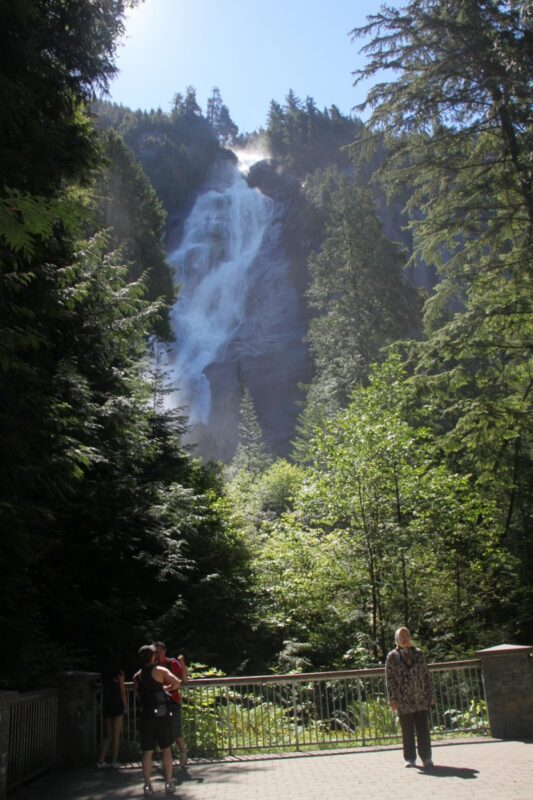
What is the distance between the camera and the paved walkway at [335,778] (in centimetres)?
644

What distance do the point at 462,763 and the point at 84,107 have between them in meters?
12.8

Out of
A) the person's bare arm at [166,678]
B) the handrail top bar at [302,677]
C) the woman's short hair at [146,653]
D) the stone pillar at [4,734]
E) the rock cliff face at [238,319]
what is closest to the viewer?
the stone pillar at [4,734]

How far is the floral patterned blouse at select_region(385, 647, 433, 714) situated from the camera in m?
7.76

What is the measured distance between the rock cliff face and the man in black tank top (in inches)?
1947

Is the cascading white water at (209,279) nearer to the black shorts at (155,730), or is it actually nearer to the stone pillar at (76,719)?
the stone pillar at (76,719)

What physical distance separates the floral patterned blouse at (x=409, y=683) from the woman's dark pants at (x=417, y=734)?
92mm

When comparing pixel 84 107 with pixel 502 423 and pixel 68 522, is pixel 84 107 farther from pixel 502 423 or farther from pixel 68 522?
pixel 502 423

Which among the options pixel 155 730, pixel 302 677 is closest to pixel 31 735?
pixel 155 730

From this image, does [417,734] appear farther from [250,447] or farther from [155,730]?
[250,447]

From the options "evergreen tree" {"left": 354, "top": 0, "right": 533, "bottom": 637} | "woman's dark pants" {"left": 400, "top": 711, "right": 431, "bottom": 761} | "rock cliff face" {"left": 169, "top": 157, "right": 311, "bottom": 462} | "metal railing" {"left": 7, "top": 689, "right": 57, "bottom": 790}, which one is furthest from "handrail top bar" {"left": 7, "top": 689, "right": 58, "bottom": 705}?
"rock cliff face" {"left": 169, "top": 157, "right": 311, "bottom": 462}

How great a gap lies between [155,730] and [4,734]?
1.52 metres

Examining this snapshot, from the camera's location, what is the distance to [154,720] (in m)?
7.27

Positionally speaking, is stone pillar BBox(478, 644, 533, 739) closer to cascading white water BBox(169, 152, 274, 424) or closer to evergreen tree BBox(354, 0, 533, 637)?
evergreen tree BBox(354, 0, 533, 637)

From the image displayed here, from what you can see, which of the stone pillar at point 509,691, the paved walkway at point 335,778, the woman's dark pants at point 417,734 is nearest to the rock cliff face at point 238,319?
the stone pillar at point 509,691
